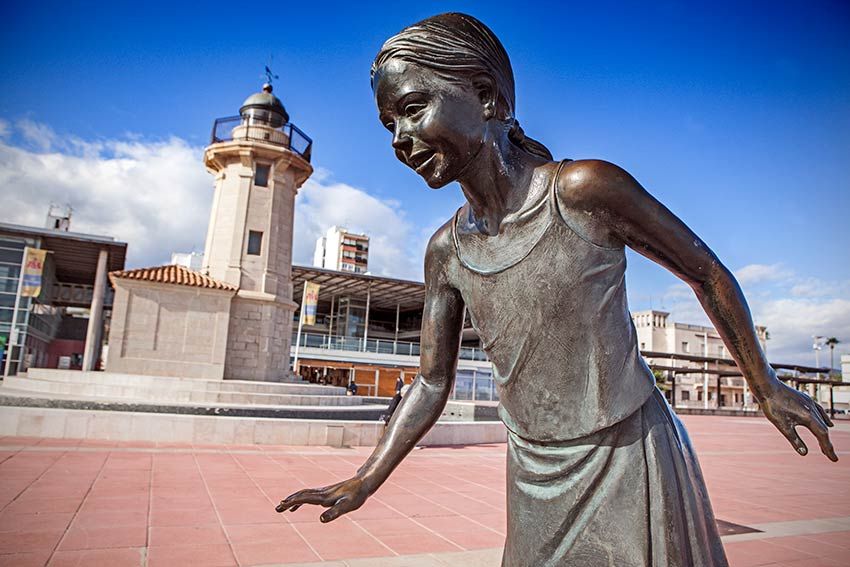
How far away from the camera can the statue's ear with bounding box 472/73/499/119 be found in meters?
1.33

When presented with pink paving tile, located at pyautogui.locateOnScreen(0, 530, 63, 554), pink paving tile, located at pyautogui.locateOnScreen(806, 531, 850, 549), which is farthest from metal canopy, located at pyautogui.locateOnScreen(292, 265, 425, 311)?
pink paving tile, located at pyautogui.locateOnScreen(806, 531, 850, 549)

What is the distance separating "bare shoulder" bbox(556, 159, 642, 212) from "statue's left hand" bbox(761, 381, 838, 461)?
0.59 meters

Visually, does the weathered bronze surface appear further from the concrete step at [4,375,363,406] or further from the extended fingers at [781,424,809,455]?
the concrete step at [4,375,363,406]

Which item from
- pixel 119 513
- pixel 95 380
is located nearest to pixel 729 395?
pixel 95 380

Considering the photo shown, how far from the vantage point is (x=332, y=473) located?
8.00 meters

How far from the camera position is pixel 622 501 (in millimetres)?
1159

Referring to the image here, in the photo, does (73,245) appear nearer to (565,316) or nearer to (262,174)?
(262,174)

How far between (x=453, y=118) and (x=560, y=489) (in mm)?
905

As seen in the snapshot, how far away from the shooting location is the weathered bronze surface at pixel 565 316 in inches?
46.2

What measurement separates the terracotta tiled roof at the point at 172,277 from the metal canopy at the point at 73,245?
9.82 metres

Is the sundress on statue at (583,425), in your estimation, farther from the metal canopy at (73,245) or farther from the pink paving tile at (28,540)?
the metal canopy at (73,245)

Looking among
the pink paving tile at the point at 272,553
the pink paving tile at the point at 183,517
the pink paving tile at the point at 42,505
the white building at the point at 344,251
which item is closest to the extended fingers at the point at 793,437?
the pink paving tile at the point at 272,553

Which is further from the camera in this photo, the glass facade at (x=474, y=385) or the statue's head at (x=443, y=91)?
the glass facade at (x=474, y=385)

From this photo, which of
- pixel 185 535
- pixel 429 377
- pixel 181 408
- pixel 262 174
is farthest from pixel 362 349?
pixel 429 377
